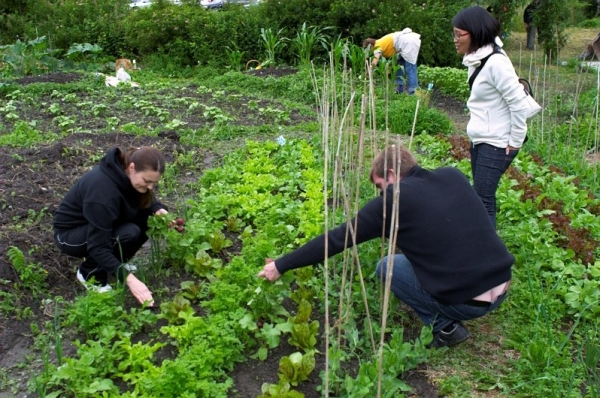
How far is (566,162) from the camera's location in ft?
22.7

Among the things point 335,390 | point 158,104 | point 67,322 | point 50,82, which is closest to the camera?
point 335,390

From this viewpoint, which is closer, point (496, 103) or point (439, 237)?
point (439, 237)

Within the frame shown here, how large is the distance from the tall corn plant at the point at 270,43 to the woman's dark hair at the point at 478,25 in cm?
921

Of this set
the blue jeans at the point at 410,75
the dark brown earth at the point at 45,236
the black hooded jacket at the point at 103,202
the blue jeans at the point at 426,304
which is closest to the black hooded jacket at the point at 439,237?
the blue jeans at the point at 426,304

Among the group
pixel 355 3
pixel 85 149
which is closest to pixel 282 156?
pixel 85 149

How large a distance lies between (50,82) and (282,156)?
224 inches

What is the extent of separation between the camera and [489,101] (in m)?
4.31

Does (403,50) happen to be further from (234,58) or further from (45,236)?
(45,236)

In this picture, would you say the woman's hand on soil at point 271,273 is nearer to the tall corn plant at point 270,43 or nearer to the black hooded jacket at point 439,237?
the black hooded jacket at point 439,237

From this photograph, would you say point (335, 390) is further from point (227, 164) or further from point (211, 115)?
point (211, 115)

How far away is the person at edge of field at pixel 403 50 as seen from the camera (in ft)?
32.8

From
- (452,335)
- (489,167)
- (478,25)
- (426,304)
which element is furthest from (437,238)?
(478,25)

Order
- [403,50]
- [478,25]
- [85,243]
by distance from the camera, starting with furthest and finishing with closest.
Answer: [403,50]
[478,25]
[85,243]

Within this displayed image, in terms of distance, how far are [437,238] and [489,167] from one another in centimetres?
132
